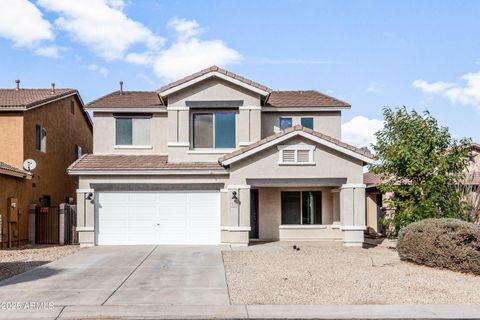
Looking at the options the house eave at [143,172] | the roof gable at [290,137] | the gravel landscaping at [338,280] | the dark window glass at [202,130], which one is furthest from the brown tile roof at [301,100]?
the gravel landscaping at [338,280]

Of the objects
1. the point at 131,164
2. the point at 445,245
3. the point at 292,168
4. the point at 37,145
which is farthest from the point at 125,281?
the point at 37,145

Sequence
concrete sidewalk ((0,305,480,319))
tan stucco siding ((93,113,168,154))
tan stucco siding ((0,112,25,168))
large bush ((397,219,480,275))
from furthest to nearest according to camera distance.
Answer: tan stucco siding ((93,113,168,154))
tan stucco siding ((0,112,25,168))
large bush ((397,219,480,275))
concrete sidewalk ((0,305,480,319))

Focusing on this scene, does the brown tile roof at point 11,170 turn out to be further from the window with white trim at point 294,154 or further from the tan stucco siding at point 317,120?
the tan stucco siding at point 317,120

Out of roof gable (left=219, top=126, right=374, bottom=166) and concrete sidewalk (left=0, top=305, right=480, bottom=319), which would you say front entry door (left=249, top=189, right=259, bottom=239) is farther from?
concrete sidewalk (left=0, top=305, right=480, bottom=319)

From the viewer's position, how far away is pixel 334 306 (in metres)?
10.3

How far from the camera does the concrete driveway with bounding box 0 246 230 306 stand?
35.5ft

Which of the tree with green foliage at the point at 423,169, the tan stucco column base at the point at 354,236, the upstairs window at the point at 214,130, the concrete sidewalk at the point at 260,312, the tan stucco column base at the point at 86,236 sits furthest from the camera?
the upstairs window at the point at 214,130

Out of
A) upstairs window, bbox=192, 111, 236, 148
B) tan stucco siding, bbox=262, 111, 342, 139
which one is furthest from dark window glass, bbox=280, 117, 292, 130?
upstairs window, bbox=192, 111, 236, 148

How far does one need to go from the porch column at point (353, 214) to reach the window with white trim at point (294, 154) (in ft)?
6.23

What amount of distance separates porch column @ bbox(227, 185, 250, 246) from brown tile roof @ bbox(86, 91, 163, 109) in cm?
568

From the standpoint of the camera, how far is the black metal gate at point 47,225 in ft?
76.2

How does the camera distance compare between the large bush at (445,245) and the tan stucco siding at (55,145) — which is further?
the tan stucco siding at (55,145)

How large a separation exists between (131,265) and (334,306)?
734 centimetres

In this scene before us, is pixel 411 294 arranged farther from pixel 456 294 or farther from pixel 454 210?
pixel 454 210
